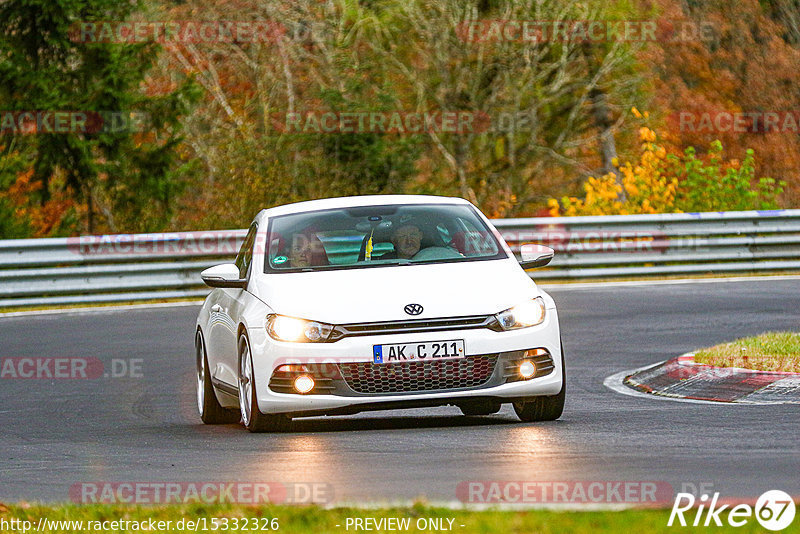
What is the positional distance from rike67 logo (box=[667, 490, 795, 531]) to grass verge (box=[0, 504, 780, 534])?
0.10 ft

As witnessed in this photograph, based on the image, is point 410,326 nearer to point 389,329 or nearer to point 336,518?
point 389,329

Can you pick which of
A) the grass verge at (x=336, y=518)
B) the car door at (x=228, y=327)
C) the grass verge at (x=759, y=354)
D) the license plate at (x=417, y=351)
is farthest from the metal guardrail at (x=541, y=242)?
the grass verge at (x=336, y=518)

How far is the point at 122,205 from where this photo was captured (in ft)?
111

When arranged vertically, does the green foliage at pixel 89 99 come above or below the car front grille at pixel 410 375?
below

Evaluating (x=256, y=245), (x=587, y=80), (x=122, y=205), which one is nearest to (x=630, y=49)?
(x=587, y=80)

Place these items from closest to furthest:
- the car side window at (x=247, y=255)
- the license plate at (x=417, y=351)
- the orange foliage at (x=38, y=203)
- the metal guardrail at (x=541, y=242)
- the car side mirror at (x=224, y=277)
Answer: the license plate at (x=417, y=351) < the car side mirror at (x=224, y=277) < the car side window at (x=247, y=255) < the metal guardrail at (x=541, y=242) < the orange foliage at (x=38, y=203)

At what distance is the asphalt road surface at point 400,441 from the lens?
824cm

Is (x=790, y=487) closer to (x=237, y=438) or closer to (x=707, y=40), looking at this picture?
(x=237, y=438)

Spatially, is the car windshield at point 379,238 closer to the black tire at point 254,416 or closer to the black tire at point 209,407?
the black tire at point 254,416

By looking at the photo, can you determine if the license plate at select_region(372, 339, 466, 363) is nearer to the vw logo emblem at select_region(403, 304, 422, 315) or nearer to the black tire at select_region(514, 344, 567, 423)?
the vw logo emblem at select_region(403, 304, 422, 315)

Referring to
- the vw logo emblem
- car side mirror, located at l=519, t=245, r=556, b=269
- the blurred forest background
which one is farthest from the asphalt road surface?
the blurred forest background

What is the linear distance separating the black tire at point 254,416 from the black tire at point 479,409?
133 centimetres

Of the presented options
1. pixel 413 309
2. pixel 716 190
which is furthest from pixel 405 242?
pixel 716 190

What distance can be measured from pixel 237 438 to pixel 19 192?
27019 mm
